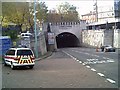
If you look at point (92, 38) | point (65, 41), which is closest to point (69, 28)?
point (92, 38)

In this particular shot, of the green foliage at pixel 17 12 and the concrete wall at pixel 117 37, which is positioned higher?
the green foliage at pixel 17 12

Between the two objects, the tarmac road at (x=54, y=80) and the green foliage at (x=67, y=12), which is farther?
the green foliage at (x=67, y=12)

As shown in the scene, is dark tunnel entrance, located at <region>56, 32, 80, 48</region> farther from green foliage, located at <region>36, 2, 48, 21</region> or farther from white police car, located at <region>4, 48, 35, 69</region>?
white police car, located at <region>4, 48, 35, 69</region>

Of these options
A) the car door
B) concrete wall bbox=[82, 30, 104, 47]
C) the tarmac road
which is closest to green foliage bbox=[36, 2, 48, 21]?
concrete wall bbox=[82, 30, 104, 47]

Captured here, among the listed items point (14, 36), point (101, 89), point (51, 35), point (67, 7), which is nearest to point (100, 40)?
point (51, 35)

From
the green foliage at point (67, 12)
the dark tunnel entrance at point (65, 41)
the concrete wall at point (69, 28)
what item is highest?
the green foliage at point (67, 12)

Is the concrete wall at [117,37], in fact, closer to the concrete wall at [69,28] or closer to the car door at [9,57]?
the concrete wall at [69,28]

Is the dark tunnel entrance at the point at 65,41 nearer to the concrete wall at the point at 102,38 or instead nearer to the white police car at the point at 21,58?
the concrete wall at the point at 102,38

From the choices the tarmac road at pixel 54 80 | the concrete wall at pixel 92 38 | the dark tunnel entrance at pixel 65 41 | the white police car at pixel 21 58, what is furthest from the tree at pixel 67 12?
the tarmac road at pixel 54 80

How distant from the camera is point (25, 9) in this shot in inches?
2820

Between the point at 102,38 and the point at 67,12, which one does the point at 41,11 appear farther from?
the point at 67,12

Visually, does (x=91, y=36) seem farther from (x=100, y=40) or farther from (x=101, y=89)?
(x=101, y=89)

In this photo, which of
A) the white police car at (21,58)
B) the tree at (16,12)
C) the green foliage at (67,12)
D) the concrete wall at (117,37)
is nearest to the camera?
the white police car at (21,58)

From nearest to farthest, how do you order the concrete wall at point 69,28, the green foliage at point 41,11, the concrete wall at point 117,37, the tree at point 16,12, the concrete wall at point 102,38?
1. the tree at point 16,12
2. the green foliage at point 41,11
3. the concrete wall at point 117,37
4. the concrete wall at point 102,38
5. the concrete wall at point 69,28
